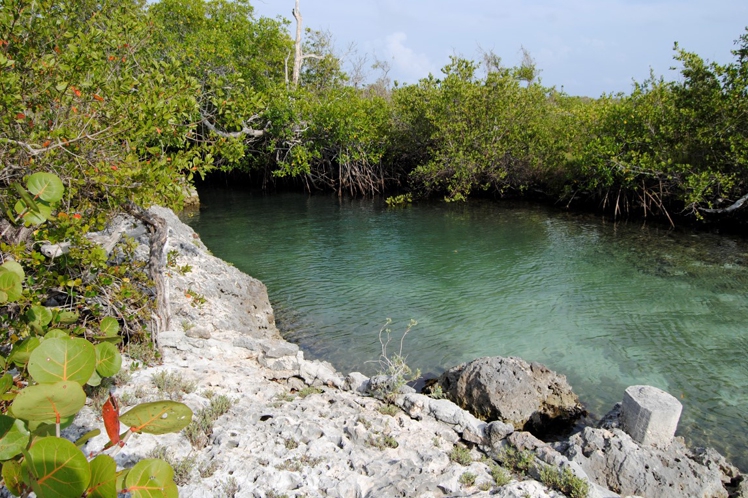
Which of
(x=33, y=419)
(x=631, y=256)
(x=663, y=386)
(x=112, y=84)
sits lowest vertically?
(x=663, y=386)

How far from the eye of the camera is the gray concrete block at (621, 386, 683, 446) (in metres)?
5.41

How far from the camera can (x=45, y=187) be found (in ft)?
9.30

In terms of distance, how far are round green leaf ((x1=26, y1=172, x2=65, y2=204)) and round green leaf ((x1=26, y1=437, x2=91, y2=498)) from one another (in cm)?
147

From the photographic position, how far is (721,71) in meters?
16.1

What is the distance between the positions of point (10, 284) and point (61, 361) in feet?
3.55

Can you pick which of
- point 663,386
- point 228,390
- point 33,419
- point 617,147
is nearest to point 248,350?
point 228,390

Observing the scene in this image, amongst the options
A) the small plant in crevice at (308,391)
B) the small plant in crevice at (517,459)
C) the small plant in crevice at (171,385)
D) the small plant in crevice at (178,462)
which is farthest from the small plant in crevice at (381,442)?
the small plant in crevice at (171,385)

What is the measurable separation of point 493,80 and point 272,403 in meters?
20.2

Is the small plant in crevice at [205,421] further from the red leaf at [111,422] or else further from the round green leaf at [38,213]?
the red leaf at [111,422]

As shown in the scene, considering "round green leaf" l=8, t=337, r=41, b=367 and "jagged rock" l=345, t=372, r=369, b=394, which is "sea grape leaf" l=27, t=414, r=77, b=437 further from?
"jagged rock" l=345, t=372, r=369, b=394

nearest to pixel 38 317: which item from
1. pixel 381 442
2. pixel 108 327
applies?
pixel 108 327

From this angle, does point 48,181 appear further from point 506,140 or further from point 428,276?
point 506,140

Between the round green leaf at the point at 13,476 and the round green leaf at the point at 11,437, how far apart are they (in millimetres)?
84

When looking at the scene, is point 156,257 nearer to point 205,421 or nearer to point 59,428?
point 205,421
